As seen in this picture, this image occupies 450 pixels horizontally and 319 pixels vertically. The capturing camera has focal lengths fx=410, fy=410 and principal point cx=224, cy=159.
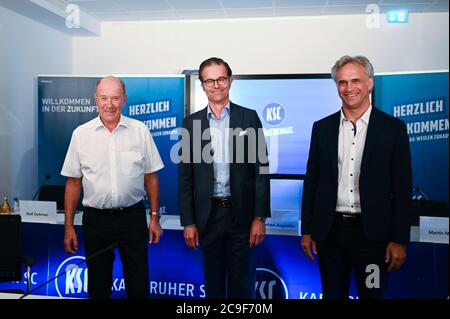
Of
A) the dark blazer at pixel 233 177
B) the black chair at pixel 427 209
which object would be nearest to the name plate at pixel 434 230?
the black chair at pixel 427 209

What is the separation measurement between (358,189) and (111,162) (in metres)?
1.26

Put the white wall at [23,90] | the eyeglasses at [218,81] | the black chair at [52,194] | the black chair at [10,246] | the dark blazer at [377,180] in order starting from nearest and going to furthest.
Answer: the dark blazer at [377,180]
the eyeglasses at [218,81]
the black chair at [10,246]
the white wall at [23,90]
the black chair at [52,194]

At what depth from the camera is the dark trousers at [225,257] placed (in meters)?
2.14

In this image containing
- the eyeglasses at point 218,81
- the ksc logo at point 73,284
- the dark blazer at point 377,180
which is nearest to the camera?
the dark blazer at point 377,180

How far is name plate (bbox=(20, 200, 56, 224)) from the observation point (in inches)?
103

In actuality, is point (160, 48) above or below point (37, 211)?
above

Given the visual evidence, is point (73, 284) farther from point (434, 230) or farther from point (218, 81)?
point (434, 230)

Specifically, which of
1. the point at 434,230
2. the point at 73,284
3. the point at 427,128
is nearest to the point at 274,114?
the point at 427,128

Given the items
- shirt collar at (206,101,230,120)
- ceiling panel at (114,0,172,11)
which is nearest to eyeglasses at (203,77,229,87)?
shirt collar at (206,101,230,120)

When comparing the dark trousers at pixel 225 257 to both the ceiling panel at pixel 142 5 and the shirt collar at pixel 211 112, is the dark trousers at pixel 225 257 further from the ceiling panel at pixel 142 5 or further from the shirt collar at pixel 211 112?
the ceiling panel at pixel 142 5

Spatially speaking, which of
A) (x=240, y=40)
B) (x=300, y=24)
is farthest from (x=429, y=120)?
(x=240, y=40)

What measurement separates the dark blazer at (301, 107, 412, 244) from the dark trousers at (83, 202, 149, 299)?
94 centimetres

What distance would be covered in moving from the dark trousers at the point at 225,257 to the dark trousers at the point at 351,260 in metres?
0.43

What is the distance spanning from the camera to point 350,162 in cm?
186
